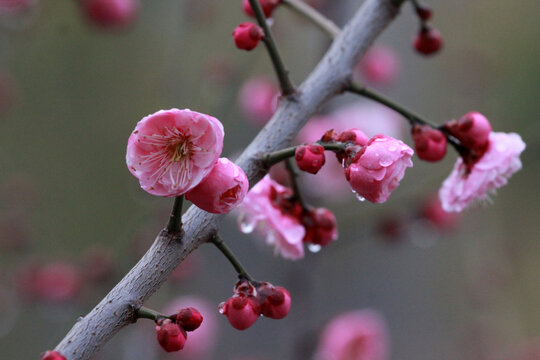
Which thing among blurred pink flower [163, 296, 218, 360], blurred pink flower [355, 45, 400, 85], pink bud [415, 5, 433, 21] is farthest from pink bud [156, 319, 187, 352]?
blurred pink flower [355, 45, 400, 85]

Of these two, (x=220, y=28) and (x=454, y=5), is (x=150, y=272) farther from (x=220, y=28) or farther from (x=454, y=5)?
(x=454, y=5)

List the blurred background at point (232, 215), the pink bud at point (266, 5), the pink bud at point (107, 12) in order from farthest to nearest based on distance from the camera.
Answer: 1. the blurred background at point (232, 215)
2. the pink bud at point (107, 12)
3. the pink bud at point (266, 5)

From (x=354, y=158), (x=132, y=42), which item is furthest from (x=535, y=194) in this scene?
(x=354, y=158)

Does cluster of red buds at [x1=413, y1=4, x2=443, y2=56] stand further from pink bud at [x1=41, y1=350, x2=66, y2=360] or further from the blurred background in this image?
pink bud at [x1=41, y1=350, x2=66, y2=360]

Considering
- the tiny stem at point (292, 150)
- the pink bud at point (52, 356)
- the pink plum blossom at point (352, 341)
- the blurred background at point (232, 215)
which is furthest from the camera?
the blurred background at point (232, 215)

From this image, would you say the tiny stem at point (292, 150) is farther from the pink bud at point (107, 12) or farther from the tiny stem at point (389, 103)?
the pink bud at point (107, 12)

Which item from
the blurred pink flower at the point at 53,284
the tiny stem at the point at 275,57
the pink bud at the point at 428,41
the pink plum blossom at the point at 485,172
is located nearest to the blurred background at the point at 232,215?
the blurred pink flower at the point at 53,284

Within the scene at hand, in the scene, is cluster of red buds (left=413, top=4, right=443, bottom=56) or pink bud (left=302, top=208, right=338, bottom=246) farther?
cluster of red buds (left=413, top=4, right=443, bottom=56)
